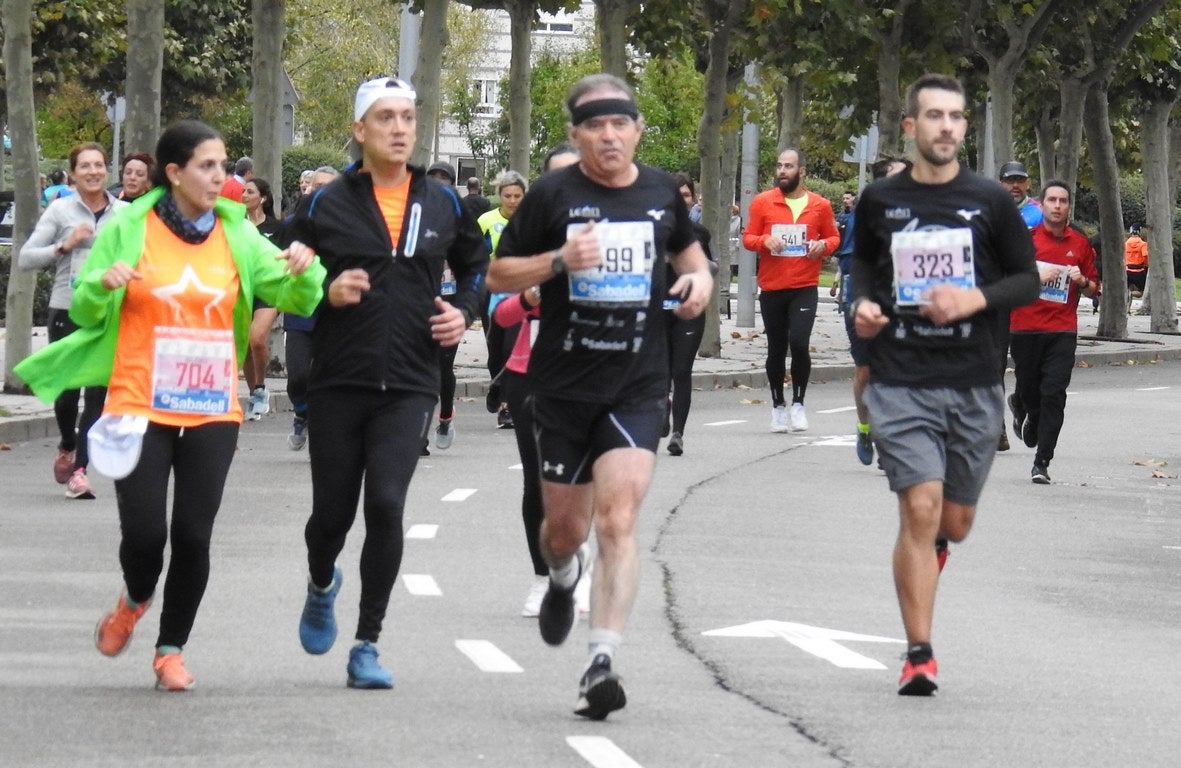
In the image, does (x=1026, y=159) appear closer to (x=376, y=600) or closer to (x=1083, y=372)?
(x=1083, y=372)

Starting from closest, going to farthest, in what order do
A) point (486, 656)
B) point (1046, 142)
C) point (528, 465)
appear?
point (486, 656) < point (528, 465) < point (1046, 142)

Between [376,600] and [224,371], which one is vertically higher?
[224,371]

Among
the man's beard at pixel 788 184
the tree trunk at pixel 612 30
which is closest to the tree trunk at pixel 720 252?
the tree trunk at pixel 612 30

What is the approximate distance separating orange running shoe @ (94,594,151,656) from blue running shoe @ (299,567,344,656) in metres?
0.50

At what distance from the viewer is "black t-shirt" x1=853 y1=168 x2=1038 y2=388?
26.3ft

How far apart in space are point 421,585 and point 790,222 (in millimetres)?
8236

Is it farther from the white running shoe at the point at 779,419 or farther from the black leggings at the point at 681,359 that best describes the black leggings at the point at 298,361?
the white running shoe at the point at 779,419

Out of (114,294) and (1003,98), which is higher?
(1003,98)

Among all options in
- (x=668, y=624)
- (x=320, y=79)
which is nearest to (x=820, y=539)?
(x=668, y=624)

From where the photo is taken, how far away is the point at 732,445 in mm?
17938

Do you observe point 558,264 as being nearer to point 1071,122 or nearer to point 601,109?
point 601,109

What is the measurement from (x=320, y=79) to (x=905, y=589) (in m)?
75.5

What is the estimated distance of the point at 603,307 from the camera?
7.41m

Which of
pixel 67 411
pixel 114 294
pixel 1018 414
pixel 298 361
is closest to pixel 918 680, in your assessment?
pixel 114 294
